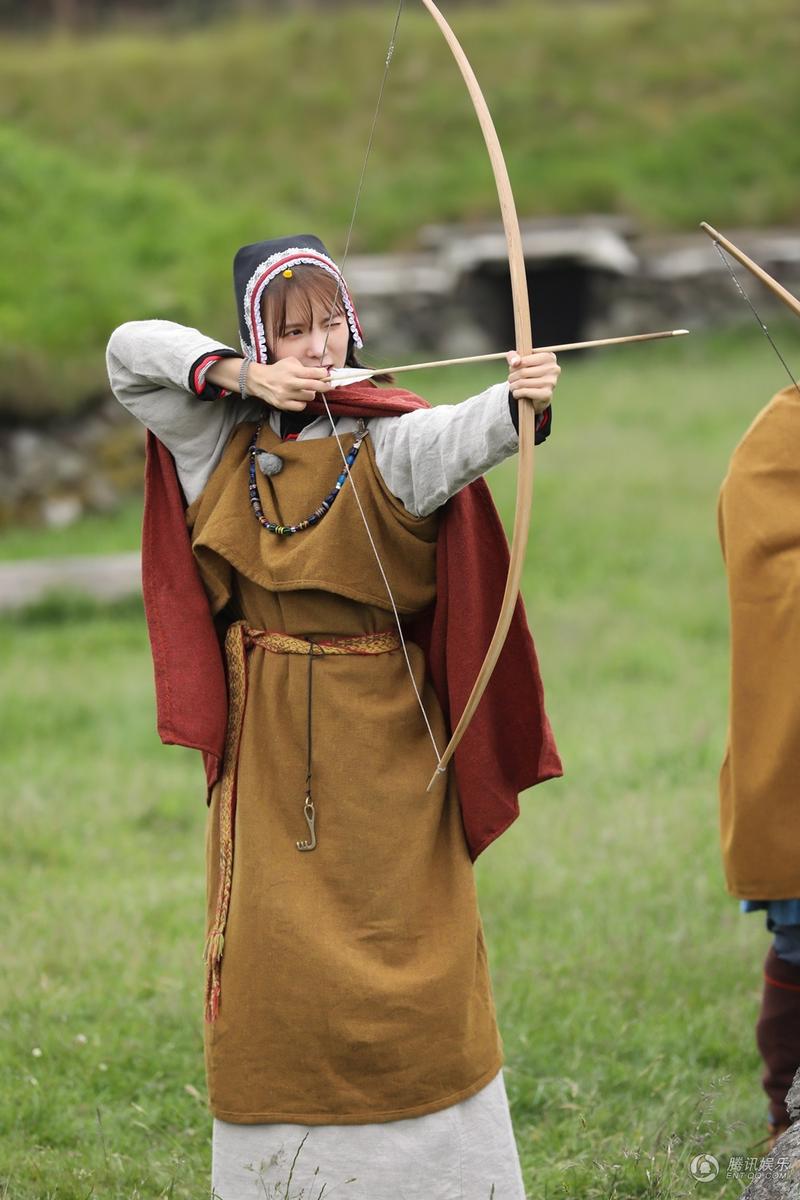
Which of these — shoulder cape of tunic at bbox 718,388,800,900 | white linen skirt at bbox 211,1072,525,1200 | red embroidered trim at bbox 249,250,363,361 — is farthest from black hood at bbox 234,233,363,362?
white linen skirt at bbox 211,1072,525,1200

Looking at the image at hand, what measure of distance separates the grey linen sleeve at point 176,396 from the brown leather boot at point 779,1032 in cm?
167

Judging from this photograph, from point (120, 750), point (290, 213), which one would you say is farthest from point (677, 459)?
point (290, 213)

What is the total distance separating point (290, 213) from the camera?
16.2 m

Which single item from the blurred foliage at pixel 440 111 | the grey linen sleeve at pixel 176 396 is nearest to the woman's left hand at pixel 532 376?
the grey linen sleeve at pixel 176 396

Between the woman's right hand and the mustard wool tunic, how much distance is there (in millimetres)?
148

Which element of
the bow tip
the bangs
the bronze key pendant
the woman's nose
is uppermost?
the bangs

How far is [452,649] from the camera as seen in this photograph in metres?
2.94

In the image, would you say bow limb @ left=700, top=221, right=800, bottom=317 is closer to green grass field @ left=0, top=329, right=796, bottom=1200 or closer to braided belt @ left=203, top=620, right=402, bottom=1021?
braided belt @ left=203, top=620, right=402, bottom=1021

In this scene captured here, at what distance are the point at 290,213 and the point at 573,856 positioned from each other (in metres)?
11.9

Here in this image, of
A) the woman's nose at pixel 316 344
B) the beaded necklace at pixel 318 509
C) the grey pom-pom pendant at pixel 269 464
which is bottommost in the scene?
the beaded necklace at pixel 318 509

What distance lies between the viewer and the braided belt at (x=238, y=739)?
115 inches

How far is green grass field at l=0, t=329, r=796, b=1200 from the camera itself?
12.2 ft

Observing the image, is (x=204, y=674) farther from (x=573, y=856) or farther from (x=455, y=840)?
(x=573, y=856)

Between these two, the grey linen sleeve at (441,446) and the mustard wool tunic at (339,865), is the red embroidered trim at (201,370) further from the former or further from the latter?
the grey linen sleeve at (441,446)
